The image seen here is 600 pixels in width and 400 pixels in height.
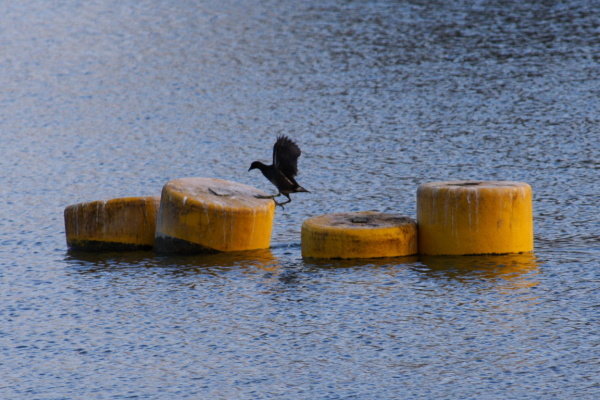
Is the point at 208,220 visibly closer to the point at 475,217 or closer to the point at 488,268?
the point at 475,217

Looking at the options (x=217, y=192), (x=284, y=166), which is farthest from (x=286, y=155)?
(x=217, y=192)

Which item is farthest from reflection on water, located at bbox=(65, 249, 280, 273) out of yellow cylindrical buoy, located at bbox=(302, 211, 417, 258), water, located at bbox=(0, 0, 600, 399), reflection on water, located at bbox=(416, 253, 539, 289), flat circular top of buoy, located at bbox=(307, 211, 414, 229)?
reflection on water, located at bbox=(416, 253, 539, 289)

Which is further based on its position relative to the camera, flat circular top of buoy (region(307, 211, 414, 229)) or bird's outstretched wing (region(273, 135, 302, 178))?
bird's outstretched wing (region(273, 135, 302, 178))

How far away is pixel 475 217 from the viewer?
12.0 metres

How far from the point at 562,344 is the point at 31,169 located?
12.5 metres

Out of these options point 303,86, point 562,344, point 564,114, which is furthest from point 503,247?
point 303,86

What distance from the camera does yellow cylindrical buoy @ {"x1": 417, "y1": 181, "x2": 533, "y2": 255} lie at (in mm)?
11938

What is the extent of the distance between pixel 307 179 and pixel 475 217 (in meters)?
6.05

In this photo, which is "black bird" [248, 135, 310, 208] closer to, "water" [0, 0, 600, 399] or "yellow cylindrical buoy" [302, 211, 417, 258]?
"yellow cylindrical buoy" [302, 211, 417, 258]

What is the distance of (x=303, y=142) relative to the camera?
831 inches

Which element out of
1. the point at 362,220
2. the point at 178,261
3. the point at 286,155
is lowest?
the point at 178,261

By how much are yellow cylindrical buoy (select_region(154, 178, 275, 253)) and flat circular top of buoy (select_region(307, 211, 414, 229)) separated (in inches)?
28.5

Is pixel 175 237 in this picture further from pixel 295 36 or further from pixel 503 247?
pixel 295 36

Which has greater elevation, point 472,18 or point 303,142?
point 472,18
